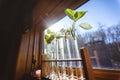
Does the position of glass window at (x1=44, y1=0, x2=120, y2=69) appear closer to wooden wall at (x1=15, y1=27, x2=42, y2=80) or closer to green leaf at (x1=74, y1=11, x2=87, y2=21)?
green leaf at (x1=74, y1=11, x2=87, y2=21)

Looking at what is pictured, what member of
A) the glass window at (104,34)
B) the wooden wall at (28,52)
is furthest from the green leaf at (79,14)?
the wooden wall at (28,52)

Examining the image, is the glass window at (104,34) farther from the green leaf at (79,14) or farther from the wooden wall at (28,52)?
the wooden wall at (28,52)

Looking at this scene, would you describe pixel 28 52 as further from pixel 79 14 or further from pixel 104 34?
pixel 104 34

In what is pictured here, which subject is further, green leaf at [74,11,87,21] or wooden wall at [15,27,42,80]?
wooden wall at [15,27,42,80]

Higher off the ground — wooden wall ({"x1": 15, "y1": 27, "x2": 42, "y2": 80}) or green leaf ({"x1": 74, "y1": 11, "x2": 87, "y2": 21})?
green leaf ({"x1": 74, "y1": 11, "x2": 87, "y2": 21})

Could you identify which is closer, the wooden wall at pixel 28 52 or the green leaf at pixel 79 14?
the green leaf at pixel 79 14

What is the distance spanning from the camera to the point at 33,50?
1860 millimetres

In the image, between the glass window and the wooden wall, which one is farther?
the wooden wall

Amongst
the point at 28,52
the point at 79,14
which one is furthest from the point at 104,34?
the point at 28,52

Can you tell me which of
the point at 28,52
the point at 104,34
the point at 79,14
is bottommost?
the point at 28,52

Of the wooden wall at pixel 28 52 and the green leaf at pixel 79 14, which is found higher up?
the green leaf at pixel 79 14

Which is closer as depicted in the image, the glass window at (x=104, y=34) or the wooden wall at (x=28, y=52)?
the glass window at (x=104, y=34)

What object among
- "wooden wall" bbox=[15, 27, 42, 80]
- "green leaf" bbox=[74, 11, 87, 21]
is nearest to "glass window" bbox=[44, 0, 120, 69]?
"green leaf" bbox=[74, 11, 87, 21]

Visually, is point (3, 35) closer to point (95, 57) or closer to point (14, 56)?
point (14, 56)
